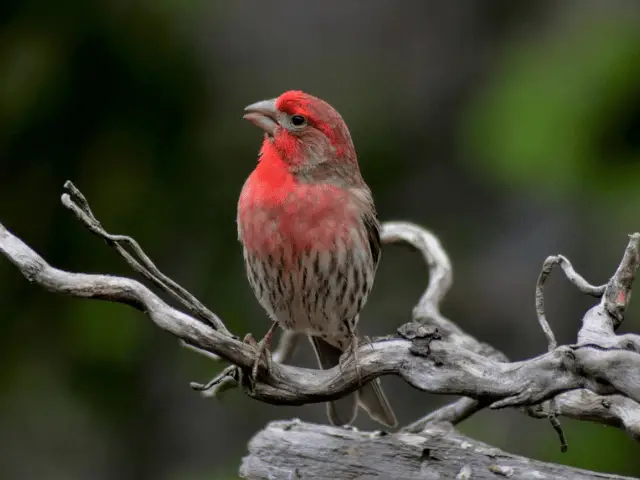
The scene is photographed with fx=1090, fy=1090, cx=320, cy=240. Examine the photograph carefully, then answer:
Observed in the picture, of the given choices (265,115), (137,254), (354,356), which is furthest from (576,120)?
(137,254)

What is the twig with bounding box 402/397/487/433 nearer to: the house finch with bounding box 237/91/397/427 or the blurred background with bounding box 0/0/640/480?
the house finch with bounding box 237/91/397/427

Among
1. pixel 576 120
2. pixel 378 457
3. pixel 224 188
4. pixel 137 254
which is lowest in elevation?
pixel 378 457

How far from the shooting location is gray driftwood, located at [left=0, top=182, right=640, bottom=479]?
3049mm

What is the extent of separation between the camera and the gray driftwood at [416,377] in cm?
305

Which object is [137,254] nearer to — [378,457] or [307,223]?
Result: [307,223]

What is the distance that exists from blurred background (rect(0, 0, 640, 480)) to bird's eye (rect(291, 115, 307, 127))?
1.20 meters

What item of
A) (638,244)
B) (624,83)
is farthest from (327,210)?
(624,83)

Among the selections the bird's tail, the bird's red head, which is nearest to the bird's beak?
the bird's red head

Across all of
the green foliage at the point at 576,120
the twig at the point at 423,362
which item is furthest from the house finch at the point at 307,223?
the green foliage at the point at 576,120

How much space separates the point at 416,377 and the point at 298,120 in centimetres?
123

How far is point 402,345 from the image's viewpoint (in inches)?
129

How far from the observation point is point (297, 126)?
4027mm

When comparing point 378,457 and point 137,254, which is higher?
point 137,254

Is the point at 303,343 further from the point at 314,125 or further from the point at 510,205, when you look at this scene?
the point at 314,125
